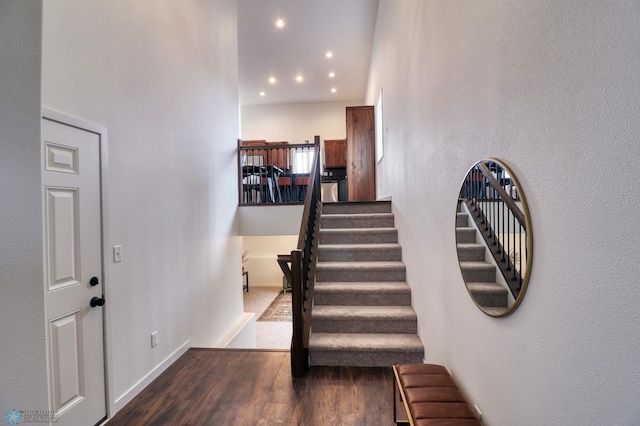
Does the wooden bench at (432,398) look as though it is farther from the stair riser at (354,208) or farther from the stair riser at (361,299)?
the stair riser at (354,208)

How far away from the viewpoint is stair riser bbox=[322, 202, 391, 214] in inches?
179

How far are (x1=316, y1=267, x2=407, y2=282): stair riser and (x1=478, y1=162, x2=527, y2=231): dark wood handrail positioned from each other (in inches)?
85.6

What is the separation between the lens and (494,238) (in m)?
1.35

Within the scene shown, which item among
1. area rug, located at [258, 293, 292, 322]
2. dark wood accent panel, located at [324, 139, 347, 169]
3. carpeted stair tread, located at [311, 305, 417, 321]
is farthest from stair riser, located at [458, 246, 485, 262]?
dark wood accent panel, located at [324, 139, 347, 169]

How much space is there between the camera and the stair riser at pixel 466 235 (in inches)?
61.2

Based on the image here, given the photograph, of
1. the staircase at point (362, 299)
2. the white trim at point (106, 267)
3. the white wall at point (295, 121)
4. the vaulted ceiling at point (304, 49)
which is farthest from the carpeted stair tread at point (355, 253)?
the white wall at point (295, 121)

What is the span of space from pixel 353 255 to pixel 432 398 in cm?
211

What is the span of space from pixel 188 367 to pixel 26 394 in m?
2.15

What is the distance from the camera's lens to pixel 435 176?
7.20ft

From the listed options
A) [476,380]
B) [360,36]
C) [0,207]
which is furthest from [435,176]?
[360,36]

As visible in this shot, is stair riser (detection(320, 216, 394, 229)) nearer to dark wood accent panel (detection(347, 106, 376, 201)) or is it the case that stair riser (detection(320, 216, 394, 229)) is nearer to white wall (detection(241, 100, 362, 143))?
dark wood accent panel (detection(347, 106, 376, 201))

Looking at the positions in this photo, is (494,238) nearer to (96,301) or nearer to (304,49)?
(96,301)

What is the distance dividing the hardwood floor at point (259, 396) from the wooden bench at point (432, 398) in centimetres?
40

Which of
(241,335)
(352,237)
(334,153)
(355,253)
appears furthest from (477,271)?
(334,153)
